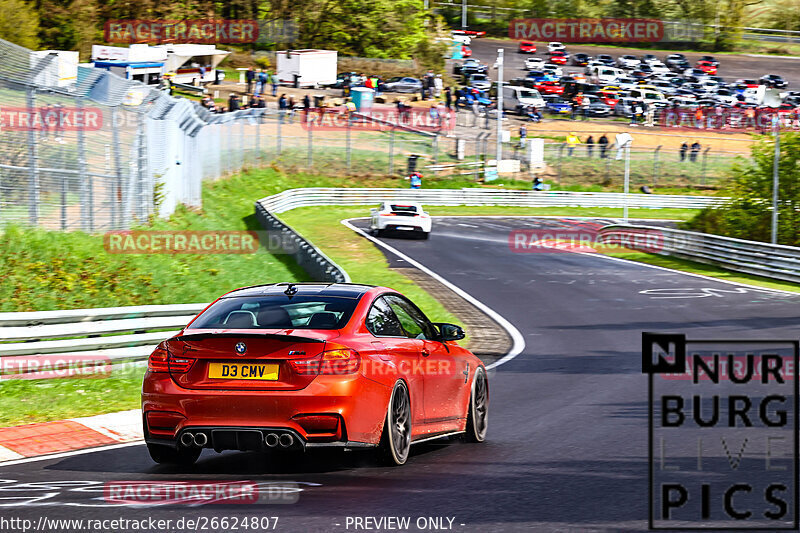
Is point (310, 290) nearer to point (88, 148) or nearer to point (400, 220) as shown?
point (88, 148)

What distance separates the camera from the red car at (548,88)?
7950 cm

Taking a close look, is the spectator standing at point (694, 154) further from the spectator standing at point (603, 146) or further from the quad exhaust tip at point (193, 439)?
the quad exhaust tip at point (193, 439)

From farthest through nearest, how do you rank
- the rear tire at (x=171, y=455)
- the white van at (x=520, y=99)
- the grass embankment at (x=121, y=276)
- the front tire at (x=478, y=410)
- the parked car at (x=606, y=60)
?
the parked car at (x=606, y=60) < the white van at (x=520, y=99) < the grass embankment at (x=121, y=276) < the front tire at (x=478, y=410) < the rear tire at (x=171, y=455)

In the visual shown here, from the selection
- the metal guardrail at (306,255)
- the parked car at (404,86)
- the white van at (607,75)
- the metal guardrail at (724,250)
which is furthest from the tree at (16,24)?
the metal guardrail at (724,250)

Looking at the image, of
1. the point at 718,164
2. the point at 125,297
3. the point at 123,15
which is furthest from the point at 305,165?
the point at 123,15

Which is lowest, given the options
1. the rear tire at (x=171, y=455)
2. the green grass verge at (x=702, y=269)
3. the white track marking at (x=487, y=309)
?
the green grass verge at (x=702, y=269)

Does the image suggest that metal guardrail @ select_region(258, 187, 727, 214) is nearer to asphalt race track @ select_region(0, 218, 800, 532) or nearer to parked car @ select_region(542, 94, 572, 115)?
parked car @ select_region(542, 94, 572, 115)

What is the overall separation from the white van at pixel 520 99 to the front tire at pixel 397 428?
67.2 meters

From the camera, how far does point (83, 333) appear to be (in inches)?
498

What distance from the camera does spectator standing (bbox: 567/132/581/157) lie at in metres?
60.6

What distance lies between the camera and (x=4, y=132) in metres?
17.3

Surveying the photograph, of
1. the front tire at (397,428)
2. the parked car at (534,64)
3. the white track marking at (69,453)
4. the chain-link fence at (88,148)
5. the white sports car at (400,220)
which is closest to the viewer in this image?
the front tire at (397,428)

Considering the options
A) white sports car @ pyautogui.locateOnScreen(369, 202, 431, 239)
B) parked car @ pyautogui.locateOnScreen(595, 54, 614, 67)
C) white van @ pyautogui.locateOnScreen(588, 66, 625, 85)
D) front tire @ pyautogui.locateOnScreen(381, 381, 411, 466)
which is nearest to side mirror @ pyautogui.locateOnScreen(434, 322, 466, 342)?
front tire @ pyautogui.locateOnScreen(381, 381, 411, 466)

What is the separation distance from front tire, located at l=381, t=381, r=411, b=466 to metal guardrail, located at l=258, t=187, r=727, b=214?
42.1 meters
